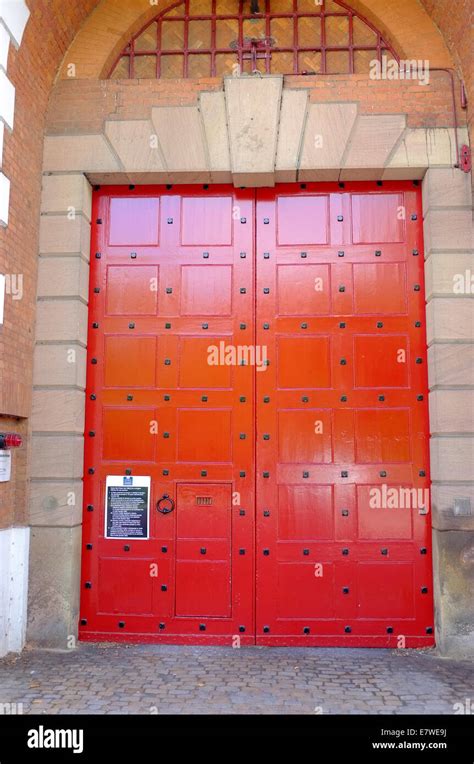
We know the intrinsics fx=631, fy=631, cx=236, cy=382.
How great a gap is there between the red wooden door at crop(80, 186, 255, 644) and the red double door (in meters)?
0.01

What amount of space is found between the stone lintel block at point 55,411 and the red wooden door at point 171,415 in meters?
0.26

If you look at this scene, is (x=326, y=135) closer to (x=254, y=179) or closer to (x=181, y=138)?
(x=254, y=179)

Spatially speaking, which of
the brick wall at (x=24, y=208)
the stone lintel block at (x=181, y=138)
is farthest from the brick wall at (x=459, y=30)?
the brick wall at (x=24, y=208)

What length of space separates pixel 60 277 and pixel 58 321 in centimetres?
43

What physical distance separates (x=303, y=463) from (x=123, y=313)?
229cm

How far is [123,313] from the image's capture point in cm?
624

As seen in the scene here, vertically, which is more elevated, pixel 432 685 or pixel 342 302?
pixel 342 302

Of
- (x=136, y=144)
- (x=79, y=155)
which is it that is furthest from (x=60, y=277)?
(x=136, y=144)

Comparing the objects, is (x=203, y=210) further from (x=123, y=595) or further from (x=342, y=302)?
(x=123, y=595)

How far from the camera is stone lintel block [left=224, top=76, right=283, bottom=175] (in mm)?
6043

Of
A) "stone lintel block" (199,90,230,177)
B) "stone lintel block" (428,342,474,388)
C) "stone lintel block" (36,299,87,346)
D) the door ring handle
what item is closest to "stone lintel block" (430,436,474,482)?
"stone lintel block" (428,342,474,388)

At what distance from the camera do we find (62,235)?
6121 mm

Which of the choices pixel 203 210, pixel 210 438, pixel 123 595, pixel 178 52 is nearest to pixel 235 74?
pixel 178 52

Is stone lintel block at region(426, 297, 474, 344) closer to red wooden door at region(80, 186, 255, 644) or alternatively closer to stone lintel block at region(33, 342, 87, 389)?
red wooden door at region(80, 186, 255, 644)
